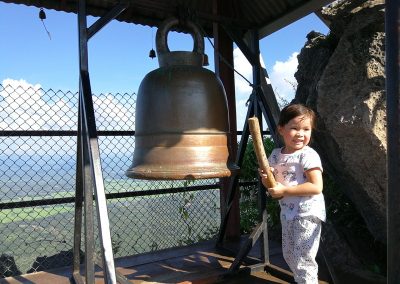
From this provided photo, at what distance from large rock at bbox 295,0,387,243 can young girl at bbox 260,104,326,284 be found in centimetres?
68

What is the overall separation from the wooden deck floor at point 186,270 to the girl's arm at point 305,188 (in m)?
1.20

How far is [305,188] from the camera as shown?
1899 mm

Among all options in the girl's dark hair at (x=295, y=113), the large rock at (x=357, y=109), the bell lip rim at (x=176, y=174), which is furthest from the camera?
the large rock at (x=357, y=109)

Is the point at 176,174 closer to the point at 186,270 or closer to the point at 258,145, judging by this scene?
the point at 258,145

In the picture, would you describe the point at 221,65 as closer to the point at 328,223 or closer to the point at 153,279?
the point at 328,223

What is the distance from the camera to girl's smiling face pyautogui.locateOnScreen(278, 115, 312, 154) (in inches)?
77.9

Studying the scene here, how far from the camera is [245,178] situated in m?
5.02

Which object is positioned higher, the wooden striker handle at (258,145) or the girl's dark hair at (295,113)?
the girl's dark hair at (295,113)

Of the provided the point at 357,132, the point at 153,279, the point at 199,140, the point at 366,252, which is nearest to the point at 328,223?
the point at 366,252

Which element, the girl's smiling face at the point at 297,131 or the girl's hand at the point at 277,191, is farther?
the girl's smiling face at the point at 297,131

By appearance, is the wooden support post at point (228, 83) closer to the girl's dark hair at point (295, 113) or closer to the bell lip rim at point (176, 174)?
the girl's dark hair at point (295, 113)

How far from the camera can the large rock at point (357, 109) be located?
2.50m

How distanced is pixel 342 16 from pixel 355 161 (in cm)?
126

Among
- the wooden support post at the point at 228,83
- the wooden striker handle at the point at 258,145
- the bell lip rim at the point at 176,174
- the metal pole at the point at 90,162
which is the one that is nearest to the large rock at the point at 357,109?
the wooden support post at the point at 228,83
